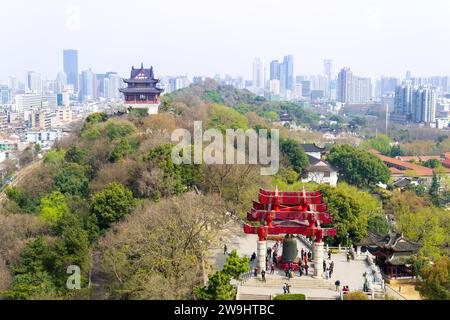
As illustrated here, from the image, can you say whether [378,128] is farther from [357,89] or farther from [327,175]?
[357,89]

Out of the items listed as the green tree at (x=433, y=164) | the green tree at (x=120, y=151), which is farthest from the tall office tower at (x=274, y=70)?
the green tree at (x=120, y=151)

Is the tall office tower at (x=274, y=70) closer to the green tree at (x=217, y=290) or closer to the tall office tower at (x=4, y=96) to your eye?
the tall office tower at (x=4, y=96)

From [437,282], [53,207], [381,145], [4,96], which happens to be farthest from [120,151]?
[4,96]

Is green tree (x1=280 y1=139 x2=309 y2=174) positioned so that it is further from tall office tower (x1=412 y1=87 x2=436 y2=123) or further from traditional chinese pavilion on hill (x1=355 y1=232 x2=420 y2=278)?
tall office tower (x1=412 y1=87 x2=436 y2=123)

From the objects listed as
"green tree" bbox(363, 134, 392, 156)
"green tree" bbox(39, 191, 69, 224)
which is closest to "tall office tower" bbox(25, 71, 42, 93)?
"green tree" bbox(363, 134, 392, 156)

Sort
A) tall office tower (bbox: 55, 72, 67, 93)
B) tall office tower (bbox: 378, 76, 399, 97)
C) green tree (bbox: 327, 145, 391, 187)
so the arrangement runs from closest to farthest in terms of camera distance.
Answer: green tree (bbox: 327, 145, 391, 187) → tall office tower (bbox: 55, 72, 67, 93) → tall office tower (bbox: 378, 76, 399, 97)
